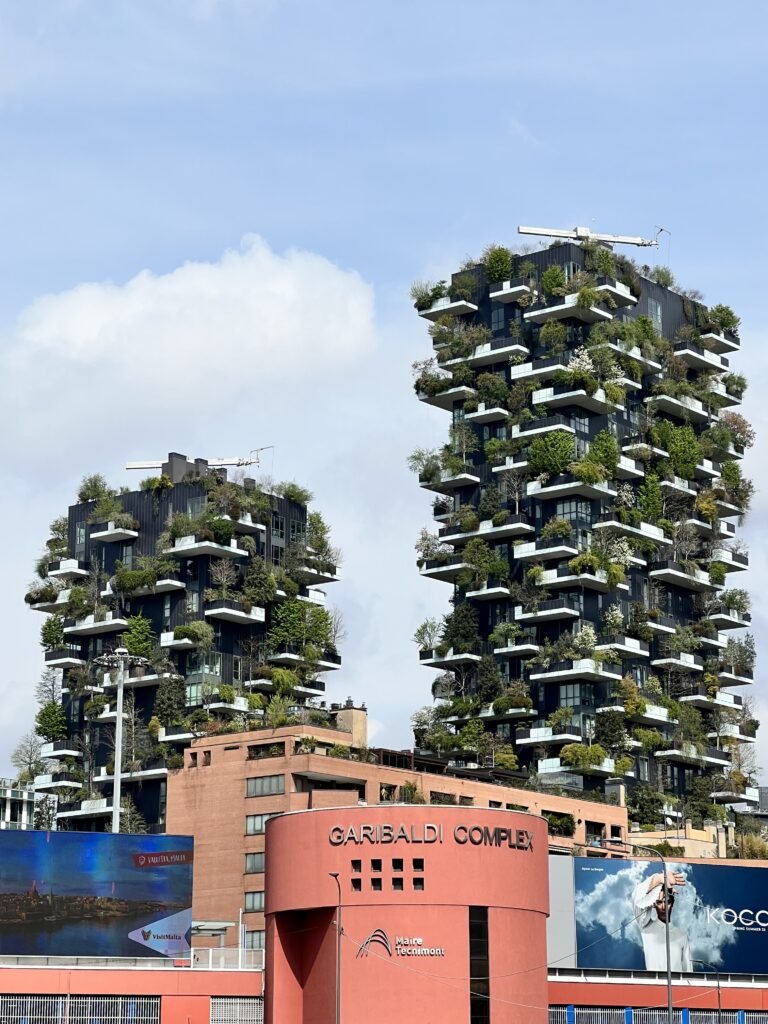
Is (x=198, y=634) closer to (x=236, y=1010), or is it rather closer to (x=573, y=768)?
(x=573, y=768)

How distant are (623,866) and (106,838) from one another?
4607 cm

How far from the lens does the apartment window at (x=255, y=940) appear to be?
153875 mm

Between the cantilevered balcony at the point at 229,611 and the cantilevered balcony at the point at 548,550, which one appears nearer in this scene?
the cantilevered balcony at the point at 548,550

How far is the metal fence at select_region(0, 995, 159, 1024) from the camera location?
118 m

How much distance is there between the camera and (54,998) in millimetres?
119688

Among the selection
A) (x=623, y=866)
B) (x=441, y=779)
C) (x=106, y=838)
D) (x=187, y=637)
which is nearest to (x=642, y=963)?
(x=623, y=866)

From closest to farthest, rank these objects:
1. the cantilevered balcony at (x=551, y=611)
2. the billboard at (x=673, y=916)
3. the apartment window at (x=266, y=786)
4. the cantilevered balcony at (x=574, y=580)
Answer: the billboard at (x=673, y=916), the apartment window at (x=266, y=786), the cantilevered balcony at (x=574, y=580), the cantilevered balcony at (x=551, y=611)

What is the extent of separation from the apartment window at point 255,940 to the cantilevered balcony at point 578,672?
159ft

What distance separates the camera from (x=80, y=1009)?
393 ft

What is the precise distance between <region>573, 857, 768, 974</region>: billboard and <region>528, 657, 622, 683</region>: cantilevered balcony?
33791mm

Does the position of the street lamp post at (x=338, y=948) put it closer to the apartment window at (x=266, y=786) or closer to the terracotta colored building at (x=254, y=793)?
the terracotta colored building at (x=254, y=793)

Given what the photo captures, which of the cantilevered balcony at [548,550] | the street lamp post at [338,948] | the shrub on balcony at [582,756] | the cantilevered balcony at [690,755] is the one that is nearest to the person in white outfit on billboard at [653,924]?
the shrub on balcony at [582,756]

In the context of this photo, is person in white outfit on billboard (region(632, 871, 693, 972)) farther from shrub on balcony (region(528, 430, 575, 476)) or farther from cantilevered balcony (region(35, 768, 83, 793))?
cantilevered balcony (region(35, 768, 83, 793))

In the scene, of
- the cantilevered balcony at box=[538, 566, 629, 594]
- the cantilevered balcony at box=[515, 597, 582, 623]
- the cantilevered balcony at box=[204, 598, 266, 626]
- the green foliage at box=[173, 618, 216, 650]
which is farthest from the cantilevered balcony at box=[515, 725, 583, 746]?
the green foliage at box=[173, 618, 216, 650]
